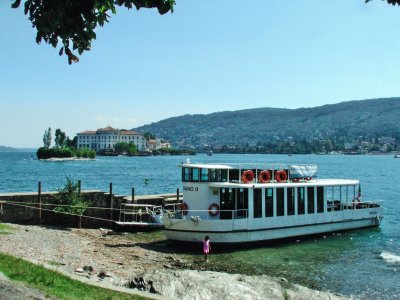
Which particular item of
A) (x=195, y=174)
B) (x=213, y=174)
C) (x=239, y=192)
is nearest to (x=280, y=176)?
(x=239, y=192)

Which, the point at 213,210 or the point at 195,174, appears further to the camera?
the point at 195,174

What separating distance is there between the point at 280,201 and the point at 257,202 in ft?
6.25

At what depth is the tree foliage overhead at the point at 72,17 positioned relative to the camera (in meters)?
6.11

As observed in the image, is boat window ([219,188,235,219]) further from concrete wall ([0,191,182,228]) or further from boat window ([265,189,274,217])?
concrete wall ([0,191,182,228])

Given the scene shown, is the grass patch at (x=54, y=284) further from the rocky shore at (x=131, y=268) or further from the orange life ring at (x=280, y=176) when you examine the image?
the orange life ring at (x=280, y=176)

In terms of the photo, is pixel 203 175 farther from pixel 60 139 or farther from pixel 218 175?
pixel 60 139

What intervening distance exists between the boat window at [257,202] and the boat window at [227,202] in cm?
128

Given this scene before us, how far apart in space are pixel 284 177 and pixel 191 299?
15670 mm

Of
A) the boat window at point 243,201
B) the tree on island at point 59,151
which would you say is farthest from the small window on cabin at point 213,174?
the tree on island at point 59,151

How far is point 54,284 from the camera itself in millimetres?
11953

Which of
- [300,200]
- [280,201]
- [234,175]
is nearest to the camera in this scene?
[234,175]

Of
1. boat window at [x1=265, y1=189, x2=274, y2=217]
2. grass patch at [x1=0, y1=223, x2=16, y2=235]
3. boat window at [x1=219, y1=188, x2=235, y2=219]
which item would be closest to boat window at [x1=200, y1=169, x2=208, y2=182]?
boat window at [x1=219, y1=188, x2=235, y2=219]

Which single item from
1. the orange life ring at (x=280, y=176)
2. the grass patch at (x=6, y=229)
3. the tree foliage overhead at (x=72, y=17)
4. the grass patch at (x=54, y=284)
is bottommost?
the grass patch at (x=6, y=229)

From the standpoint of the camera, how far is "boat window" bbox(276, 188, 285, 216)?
27855mm
